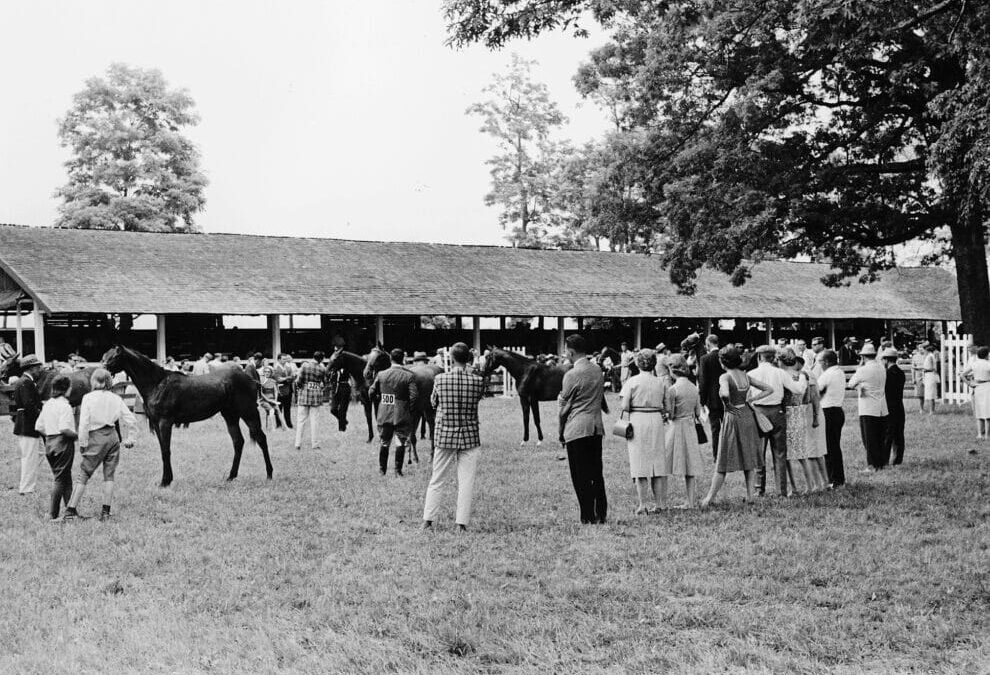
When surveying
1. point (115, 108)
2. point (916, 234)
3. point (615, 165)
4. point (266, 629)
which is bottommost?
point (266, 629)

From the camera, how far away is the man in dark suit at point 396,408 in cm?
1249

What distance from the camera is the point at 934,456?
1363cm

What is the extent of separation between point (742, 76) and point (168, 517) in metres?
16.1

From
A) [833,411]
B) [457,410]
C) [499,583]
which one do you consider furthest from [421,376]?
[499,583]

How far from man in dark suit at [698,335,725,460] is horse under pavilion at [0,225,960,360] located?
50.0 ft

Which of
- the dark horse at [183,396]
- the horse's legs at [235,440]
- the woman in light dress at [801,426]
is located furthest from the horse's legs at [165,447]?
the woman in light dress at [801,426]

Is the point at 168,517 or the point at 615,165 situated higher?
the point at 615,165

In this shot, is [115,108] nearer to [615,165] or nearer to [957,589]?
[615,165]

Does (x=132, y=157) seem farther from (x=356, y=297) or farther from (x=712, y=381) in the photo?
(x=712, y=381)

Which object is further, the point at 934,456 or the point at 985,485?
the point at 934,456

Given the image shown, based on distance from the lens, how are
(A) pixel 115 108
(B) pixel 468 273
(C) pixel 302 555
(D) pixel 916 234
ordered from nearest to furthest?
(C) pixel 302 555
(D) pixel 916 234
(B) pixel 468 273
(A) pixel 115 108

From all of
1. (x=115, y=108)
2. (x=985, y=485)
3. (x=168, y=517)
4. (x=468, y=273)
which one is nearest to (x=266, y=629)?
(x=168, y=517)

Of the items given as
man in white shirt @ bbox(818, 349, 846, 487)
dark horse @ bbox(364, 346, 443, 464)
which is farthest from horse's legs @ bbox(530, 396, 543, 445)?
man in white shirt @ bbox(818, 349, 846, 487)

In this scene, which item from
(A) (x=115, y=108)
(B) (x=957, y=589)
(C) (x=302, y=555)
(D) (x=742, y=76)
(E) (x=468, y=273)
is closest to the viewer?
(B) (x=957, y=589)
